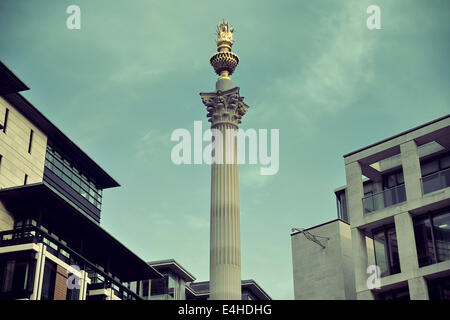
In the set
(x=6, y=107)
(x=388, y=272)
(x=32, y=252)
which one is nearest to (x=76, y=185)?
(x=6, y=107)

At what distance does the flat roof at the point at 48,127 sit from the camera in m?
66.8

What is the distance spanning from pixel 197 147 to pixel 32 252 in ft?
57.3

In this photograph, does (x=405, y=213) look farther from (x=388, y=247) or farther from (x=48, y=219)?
(x=48, y=219)

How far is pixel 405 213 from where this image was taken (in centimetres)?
5441

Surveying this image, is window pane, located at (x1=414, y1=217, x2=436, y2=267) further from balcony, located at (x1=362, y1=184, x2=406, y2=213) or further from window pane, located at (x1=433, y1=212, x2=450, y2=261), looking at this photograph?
balcony, located at (x1=362, y1=184, x2=406, y2=213)

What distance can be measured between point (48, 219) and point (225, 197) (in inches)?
635

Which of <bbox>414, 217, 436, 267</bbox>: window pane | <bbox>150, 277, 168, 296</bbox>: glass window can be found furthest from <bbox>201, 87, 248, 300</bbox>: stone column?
<bbox>150, 277, 168, 296</bbox>: glass window

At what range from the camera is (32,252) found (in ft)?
191

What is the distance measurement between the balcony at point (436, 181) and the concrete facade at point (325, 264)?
11.0 m

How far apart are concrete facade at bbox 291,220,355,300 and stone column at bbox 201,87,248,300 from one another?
7.29 m

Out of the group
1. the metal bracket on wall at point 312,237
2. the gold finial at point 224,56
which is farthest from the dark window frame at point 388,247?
the gold finial at point 224,56

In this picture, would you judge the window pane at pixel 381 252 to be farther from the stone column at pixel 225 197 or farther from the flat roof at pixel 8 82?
the flat roof at pixel 8 82

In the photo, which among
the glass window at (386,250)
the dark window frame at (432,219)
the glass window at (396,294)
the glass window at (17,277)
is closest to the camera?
the dark window frame at (432,219)
